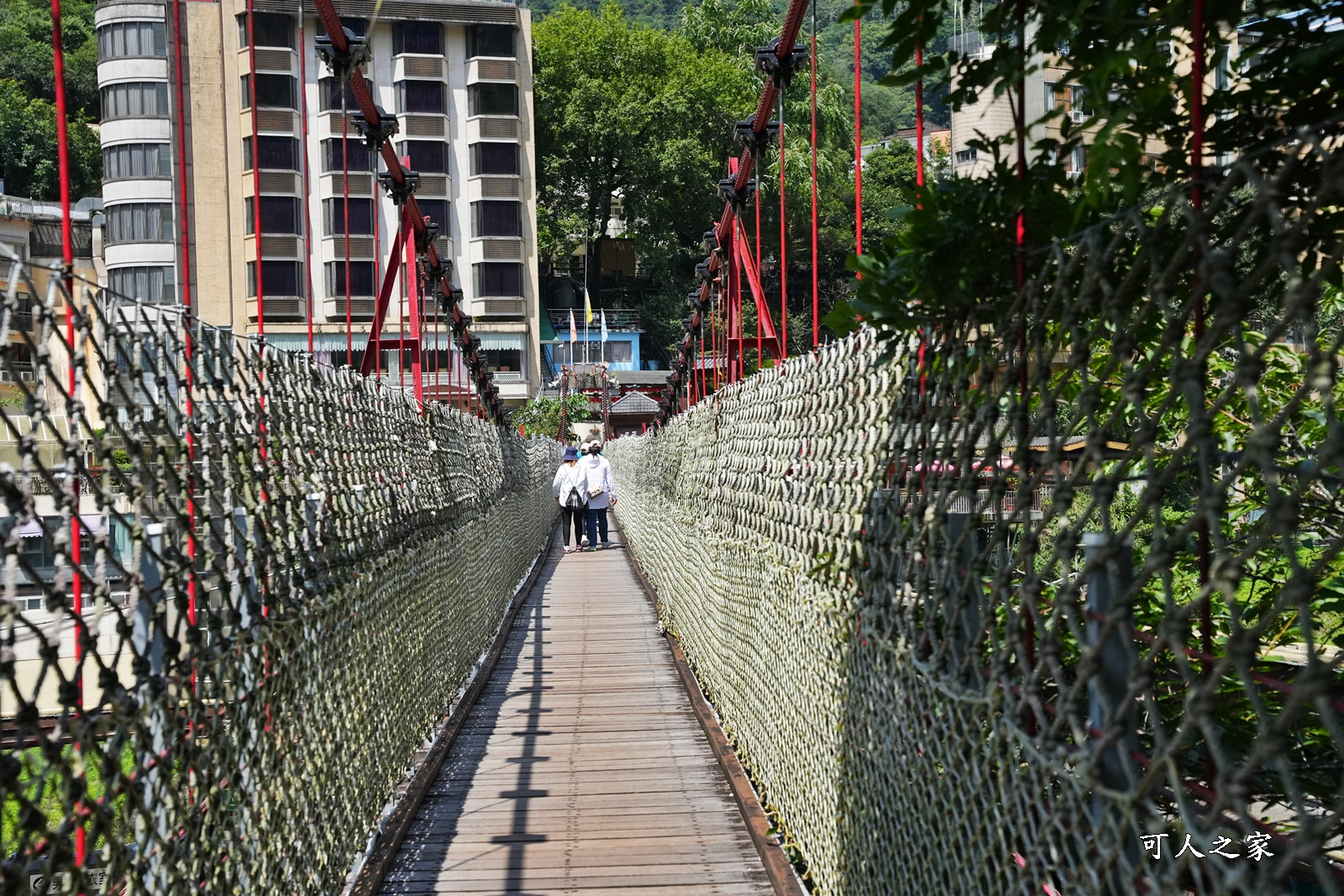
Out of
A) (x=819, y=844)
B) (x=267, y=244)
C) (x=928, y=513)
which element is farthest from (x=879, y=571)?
(x=267, y=244)

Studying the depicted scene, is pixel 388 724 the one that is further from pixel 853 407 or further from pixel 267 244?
pixel 267 244

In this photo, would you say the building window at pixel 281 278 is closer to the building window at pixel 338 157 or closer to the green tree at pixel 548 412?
the building window at pixel 338 157

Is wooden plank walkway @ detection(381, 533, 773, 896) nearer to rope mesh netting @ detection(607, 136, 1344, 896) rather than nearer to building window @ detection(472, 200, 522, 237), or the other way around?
rope mesh netting @ detection(607, 136, 1344, 896)

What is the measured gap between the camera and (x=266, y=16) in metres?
34.3

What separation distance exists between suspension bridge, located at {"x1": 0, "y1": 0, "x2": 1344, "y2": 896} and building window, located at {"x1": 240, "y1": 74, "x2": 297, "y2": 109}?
97.0 ft

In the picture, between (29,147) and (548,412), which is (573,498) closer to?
(29,147)

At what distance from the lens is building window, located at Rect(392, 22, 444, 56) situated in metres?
37.1

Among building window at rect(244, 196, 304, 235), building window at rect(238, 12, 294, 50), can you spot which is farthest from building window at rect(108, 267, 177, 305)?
building window at rect(238, 12, 294, 50)

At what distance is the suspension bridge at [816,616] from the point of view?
1368 mm

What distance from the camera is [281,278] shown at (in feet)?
115

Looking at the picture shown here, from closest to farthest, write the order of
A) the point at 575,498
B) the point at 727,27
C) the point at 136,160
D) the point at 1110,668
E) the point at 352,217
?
the point at 1110,668 < the point at 575,498 < the point at 136,160 < the point at 352,217 < the point at 727,27

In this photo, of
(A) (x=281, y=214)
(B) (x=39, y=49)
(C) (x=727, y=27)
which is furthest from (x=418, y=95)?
(B) (x=39, y=49)

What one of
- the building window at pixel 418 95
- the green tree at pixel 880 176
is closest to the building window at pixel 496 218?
the building window at pixel 418 95

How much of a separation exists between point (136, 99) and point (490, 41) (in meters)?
10.3
